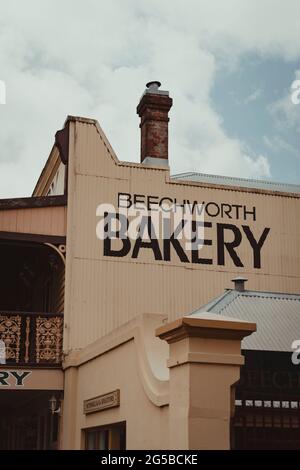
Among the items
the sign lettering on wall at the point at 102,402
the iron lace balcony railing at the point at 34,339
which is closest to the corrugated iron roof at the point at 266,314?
the sign lettering on wall at the point at 102,402

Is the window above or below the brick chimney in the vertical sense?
below

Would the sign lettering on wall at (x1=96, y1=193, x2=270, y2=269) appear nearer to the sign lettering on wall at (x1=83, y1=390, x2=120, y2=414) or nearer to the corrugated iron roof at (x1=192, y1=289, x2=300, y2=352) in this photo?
the corrugated iron roof at (x1=192, y1=289, x2=300, y2=352)

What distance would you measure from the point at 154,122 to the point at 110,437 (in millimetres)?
10359

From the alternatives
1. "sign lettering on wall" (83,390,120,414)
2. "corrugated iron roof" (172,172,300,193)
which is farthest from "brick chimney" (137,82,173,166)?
"sign lettering on wall" (83,390,120,414)

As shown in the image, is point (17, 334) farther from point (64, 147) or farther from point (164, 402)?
point (164, 402)

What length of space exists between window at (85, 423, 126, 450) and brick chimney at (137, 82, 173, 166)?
8.55 m

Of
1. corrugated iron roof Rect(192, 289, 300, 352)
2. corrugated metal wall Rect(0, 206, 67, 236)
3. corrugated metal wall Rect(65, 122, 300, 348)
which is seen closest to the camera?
corrugated iron roof Rect(192, 289, 300, 352)

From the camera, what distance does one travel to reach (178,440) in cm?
722

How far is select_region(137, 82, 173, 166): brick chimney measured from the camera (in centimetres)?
1884

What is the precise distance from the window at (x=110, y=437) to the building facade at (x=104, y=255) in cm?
8

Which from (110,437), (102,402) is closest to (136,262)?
(102,402)

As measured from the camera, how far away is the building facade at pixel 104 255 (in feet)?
49.3

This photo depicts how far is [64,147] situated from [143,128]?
3167 millimetres
